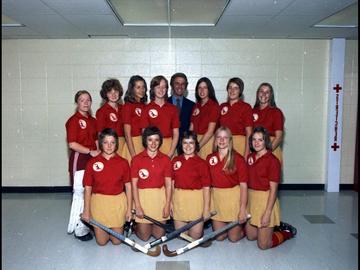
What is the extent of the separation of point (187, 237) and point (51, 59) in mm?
3156

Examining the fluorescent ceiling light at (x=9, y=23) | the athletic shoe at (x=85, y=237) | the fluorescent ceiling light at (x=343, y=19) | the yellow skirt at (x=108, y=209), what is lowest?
the athletic shoe at (x=85, y=237)

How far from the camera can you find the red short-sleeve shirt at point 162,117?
10.5 feet

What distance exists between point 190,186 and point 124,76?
7.78 ft

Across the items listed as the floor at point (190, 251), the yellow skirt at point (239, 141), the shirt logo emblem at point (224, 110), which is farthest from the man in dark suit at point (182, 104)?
the floor at point (190, 251)

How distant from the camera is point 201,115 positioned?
3.47m

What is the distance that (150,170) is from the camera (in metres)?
2.95

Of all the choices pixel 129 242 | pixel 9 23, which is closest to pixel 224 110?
pixel 129 242

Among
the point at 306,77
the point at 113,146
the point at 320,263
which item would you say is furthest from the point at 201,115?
the point at 306,77

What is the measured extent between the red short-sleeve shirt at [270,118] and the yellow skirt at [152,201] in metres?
1.18

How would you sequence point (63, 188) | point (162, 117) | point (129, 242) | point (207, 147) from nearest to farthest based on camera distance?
1. point (129, 242)
2. point (162, 117)
3. point (207, 147)
4. point (63, 188)

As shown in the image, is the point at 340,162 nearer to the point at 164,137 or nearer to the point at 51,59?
the point at 164,137

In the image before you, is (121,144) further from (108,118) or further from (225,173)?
(225,173)

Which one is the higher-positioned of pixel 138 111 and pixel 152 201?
pixel 138 111

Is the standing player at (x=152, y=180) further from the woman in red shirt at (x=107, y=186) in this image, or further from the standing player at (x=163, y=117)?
the standing player at (x=163, y=117)
